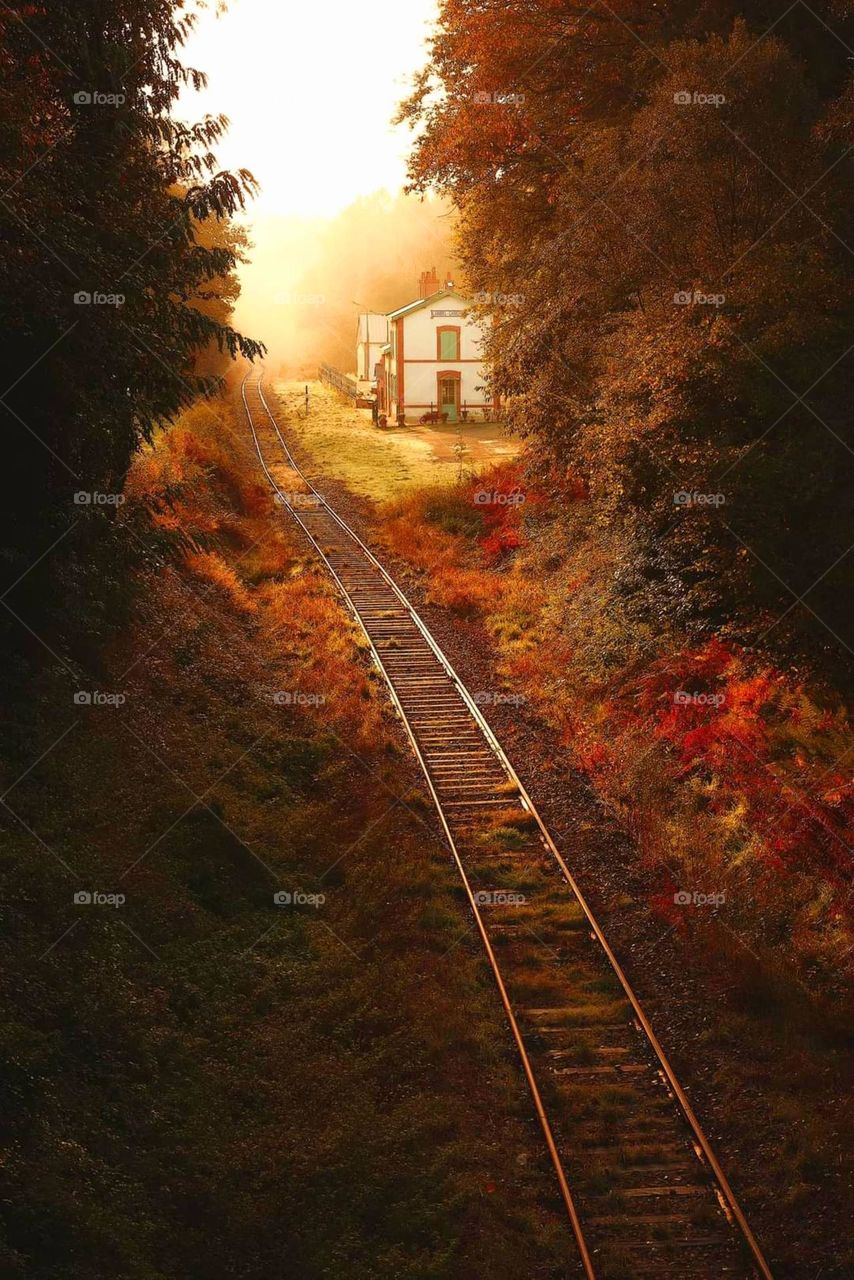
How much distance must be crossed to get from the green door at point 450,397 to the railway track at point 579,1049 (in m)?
39.0

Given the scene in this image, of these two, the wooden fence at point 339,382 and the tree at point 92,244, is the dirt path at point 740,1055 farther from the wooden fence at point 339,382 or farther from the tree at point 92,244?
the wooden fence at point 339,382

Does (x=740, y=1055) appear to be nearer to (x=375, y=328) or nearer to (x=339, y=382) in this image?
(x=339, y=382)

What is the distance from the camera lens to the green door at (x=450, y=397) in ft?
176

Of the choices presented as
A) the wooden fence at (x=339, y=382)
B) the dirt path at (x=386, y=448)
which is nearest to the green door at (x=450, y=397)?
the dirt path at (x=386, y=448)

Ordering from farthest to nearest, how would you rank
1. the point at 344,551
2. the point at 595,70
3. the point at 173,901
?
the point at 344,551
the point at 595,70
the point at 173,901

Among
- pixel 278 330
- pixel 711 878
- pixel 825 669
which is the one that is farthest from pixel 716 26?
pixel 278 330

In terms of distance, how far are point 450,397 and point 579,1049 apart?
1878 inches

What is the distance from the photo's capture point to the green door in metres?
53.6

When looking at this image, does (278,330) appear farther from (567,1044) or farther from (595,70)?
(567,1044)

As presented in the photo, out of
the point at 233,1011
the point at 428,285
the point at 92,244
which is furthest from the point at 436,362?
the point at 233,1011

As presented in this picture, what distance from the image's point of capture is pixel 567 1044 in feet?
31.5

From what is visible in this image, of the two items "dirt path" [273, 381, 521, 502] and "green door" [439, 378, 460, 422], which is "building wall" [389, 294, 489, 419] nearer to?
"green door" [439, 378, 460, 422]

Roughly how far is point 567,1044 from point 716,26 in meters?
18.4

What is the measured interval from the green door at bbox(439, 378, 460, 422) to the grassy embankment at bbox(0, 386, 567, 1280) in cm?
4041
